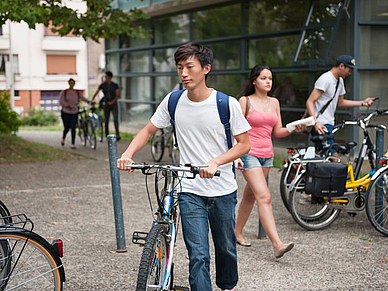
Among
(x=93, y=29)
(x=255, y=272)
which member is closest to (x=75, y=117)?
(x=93, y=29)

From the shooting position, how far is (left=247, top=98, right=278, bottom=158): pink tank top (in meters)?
5.66

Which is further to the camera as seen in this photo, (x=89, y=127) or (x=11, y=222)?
(x=89, y=127)

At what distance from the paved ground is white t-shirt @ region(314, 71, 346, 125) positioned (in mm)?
1262

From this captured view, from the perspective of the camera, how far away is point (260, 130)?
5684 mm

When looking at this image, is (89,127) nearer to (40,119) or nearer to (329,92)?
(329,92)

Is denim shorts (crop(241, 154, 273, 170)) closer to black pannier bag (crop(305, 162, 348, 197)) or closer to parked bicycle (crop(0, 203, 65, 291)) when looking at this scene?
black pannier bag (crop(305, 162, 348, 197))

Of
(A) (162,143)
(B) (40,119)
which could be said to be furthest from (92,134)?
(B) (40,119)

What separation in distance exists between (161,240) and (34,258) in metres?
0.84

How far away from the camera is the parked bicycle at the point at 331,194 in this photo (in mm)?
6441

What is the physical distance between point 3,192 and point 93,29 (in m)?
4.63

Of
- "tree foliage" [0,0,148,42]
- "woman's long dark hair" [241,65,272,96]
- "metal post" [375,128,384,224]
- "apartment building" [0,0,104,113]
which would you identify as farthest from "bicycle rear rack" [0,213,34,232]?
"apartment building" [0,0,104,113]

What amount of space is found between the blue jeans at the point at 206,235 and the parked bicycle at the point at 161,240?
100mm

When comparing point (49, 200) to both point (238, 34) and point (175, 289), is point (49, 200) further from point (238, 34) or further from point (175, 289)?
point (238, 34)

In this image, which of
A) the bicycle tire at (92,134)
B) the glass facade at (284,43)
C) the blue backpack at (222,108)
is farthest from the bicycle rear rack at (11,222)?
the bicycle tire at (92,134)
